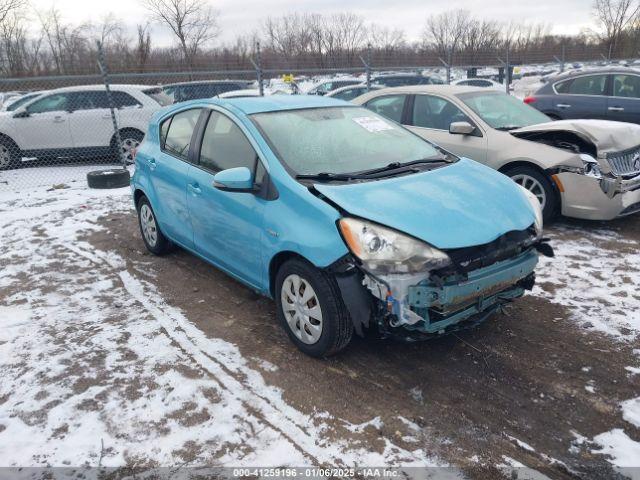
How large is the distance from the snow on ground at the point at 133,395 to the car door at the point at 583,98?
812 cm

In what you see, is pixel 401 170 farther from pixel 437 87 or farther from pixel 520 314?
pixel 437 87

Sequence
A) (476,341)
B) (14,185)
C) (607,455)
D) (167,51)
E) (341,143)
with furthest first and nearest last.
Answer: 1. (167,51)
2. (14,185)
3. (341,143)
4. (476,341)
5. (607,455)

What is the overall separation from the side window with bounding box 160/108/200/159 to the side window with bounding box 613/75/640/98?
26.2 feet

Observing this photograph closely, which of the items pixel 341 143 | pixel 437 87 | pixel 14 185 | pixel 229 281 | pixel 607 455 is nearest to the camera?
pixel 607 455

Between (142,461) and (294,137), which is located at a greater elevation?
(294,137)

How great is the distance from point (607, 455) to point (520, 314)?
60.2 inches

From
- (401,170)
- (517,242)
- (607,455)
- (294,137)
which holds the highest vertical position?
(294,137)

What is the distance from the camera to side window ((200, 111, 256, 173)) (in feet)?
12.3

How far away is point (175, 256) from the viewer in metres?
5.42

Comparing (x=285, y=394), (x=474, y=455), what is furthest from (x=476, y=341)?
(x=285, y=394)

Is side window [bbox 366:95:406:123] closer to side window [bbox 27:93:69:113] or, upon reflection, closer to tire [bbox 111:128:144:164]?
tire [bbox 111:128:144:164]

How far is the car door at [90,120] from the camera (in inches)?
408

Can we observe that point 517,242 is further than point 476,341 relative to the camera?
No

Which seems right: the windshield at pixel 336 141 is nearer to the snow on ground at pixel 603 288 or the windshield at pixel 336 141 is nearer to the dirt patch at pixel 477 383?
the dirt patch at pixel 477 383
